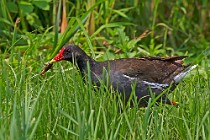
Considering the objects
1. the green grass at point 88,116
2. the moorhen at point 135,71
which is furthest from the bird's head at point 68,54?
the green grass at point 88,116

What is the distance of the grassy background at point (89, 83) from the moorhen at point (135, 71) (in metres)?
0.10

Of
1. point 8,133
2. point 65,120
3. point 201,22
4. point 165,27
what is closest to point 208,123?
point 65,120

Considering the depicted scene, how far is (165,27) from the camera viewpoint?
7426 millimetres

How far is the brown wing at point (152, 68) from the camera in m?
5.05

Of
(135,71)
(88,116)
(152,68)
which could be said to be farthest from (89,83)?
(152,68)

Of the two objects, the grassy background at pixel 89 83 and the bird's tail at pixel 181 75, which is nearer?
the grassy background at pixel 89 83

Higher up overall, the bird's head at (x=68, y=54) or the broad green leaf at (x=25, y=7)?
the broad green leaf at (x=25, y=7)

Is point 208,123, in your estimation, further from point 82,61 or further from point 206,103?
point 82,61

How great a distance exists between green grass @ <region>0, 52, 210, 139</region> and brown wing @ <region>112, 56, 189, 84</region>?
2.00ft

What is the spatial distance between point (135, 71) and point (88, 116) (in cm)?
129

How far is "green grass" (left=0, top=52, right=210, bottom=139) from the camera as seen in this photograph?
3.42m

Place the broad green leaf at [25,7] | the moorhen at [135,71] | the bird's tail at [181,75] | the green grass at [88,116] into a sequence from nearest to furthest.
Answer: the green grass at [88,116] → the moorhen at [135,71] → the bird's tail at [181,75] → the broad green leaf at [25,7]

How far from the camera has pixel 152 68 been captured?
5.21m

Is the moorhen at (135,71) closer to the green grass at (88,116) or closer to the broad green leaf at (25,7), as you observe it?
the green grass at (88,116)
